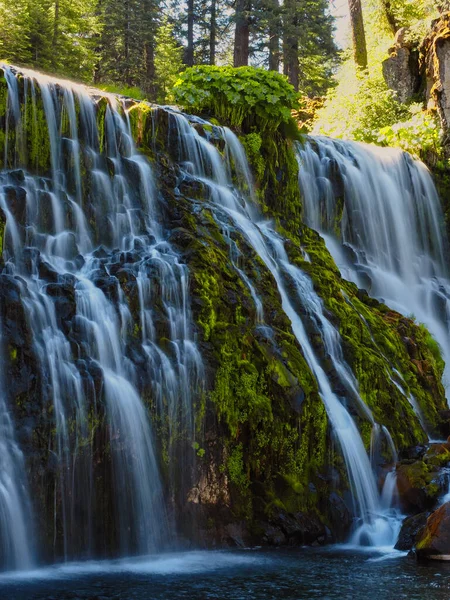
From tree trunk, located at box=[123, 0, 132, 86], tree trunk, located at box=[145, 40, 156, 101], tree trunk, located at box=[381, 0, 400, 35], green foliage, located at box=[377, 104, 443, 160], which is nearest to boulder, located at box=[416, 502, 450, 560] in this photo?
green foliage, located at box=[377, 104, 443, 160]

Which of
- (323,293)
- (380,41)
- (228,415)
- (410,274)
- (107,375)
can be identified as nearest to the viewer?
(107,375)

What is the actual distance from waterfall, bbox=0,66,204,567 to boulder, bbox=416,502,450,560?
2558mm

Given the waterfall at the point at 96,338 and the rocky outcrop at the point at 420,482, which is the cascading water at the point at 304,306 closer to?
the rocky outcrop at the point at 420,482

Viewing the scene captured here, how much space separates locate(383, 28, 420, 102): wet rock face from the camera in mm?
24391

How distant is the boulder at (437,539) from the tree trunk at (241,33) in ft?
71.4

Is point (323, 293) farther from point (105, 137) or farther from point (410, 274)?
point (410, 274)

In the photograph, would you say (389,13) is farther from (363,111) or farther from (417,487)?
(417,487)

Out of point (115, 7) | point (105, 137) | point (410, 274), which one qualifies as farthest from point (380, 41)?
point (105, 137)

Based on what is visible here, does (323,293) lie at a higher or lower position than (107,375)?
higher

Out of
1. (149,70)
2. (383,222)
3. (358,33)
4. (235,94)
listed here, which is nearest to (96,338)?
(235,94)

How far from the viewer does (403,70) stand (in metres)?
24.6

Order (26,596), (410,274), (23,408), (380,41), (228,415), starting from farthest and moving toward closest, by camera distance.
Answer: (380,41) → (410,274) → (228,415) → (23,408) → (26,596)

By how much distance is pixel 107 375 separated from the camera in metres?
8.55

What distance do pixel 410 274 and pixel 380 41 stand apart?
17225 millimetres
